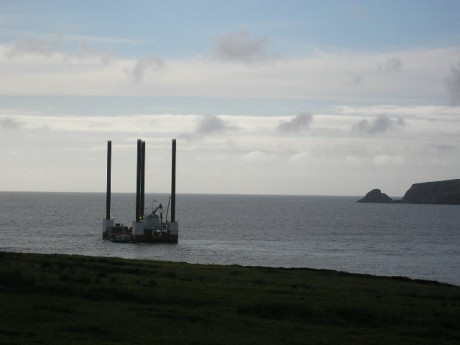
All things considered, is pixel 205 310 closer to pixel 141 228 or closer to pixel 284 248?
pixel 284 248

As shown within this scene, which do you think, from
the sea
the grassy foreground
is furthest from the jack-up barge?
the grassy foreground

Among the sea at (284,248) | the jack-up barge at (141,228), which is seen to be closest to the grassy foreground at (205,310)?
the sea at (284,248)

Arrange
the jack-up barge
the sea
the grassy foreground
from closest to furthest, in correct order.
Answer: the grassy foreground
the sea
the jack-up barge

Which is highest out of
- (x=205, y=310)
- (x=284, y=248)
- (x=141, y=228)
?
(x=141, y=228)

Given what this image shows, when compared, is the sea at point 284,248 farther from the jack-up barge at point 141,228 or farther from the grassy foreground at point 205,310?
the grassy foreground at point 205,310

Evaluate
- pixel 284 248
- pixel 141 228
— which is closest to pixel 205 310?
pixel 284 248

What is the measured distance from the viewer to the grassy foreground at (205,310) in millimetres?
25719

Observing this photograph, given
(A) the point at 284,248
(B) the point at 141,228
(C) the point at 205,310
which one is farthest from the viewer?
(B) the point at 141,228

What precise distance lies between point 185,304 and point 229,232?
12020 cm

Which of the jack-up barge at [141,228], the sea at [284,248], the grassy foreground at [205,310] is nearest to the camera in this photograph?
the grassy foreground at [205,310]

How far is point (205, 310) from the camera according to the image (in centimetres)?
3119

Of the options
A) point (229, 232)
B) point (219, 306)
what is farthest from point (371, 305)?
point (229, 232)

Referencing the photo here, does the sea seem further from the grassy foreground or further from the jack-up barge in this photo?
the grassy foreground

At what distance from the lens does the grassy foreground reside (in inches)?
1013
